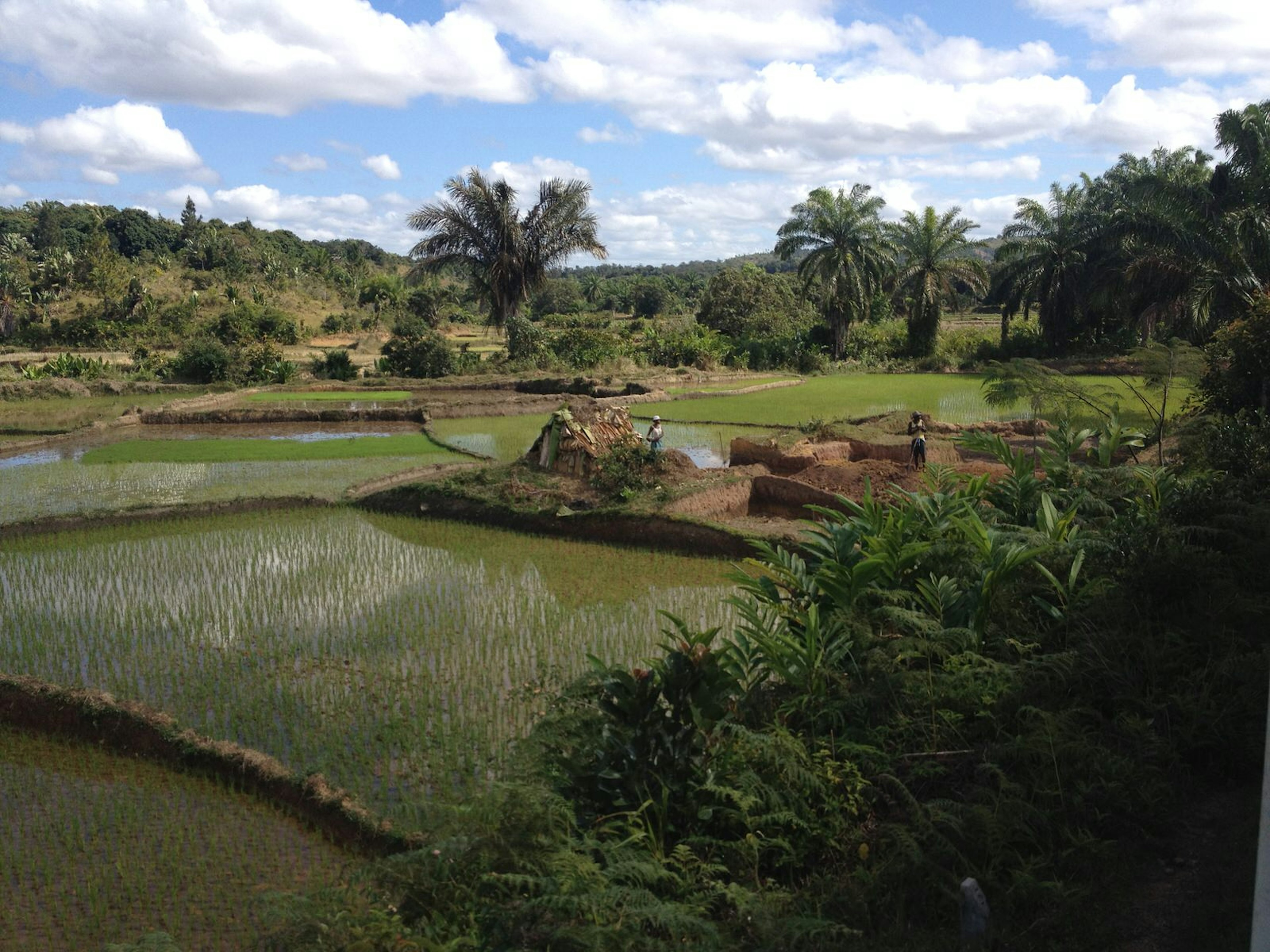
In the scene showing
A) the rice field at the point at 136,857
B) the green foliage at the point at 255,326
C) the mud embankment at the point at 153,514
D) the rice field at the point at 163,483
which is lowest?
the rice field at the point at 136,857

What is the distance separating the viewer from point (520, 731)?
23.4ft

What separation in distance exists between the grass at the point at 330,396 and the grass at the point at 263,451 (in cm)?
653

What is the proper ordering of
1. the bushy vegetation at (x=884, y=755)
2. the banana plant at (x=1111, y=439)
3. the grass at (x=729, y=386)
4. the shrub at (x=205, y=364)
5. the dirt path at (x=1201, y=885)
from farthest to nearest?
the shrub at (x=205, y=364), the grass at (x=729, y=386), the banana plant at (x=1111, y=439), the bushy vegetation at (x=884, y=755), the dirt path at (x=1201, y=885)

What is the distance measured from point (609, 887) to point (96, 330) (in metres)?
44.7

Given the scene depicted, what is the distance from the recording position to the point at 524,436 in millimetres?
23953

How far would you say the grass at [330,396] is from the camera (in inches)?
1174

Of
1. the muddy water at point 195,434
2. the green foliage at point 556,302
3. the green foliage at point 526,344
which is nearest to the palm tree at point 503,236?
the green foliage at point 526,344

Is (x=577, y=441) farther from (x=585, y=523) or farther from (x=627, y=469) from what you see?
(x=585, y=523)

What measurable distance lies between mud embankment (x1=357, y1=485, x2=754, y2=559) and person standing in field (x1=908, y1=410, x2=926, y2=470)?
4.22 metres

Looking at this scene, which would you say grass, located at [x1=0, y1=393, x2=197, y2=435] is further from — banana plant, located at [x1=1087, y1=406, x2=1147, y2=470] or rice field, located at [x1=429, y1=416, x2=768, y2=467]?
banana plant, located at [x1=1087, y1=406, x2=1147, y2=470]

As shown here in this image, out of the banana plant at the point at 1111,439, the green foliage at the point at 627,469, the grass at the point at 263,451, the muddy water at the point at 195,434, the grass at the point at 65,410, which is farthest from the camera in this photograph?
the grass at the point at 65,410

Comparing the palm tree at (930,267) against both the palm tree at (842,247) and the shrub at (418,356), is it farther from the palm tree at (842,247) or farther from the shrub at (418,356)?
the shrub at (418,356)

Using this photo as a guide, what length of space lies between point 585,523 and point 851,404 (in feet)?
52.0

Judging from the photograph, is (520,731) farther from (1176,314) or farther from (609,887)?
(1176,314)
